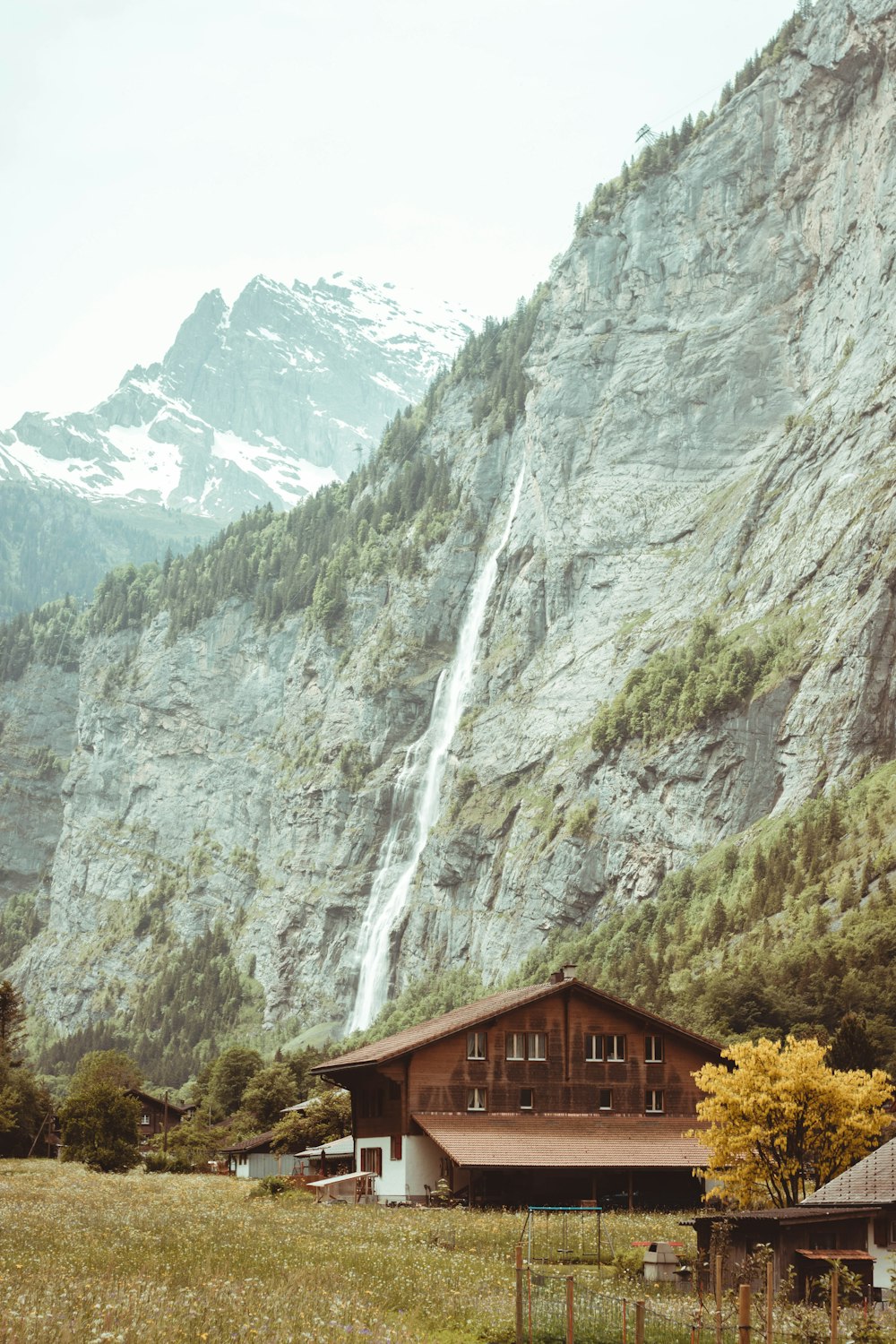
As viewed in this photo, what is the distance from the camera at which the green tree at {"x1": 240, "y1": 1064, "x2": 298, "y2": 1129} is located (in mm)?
101938

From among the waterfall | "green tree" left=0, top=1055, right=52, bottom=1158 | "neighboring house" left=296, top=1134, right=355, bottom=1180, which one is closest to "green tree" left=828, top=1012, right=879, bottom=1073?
"neighboring house" left=296, top=1134, right=355, bottom=1180

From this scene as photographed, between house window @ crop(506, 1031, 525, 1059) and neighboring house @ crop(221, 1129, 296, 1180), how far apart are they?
2339 cm

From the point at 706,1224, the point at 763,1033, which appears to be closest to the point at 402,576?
the point at 763,1033

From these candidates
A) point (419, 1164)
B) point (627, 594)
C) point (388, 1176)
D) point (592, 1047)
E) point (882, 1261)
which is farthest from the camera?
point (627, 594)

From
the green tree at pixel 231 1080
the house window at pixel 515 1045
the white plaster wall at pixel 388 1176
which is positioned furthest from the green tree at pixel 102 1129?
the green tree at pixel 231 1080

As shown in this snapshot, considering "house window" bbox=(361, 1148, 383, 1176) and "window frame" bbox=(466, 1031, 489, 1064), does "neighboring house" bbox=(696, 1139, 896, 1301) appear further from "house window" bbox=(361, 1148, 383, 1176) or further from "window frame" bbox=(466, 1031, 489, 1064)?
"house window" bbox=(361, 1148, 383, 1176)

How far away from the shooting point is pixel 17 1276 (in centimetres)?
2505

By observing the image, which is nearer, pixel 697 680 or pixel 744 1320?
pixel 744 1320

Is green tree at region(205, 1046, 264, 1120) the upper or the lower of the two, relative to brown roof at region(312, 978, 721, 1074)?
lower

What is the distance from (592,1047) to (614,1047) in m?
1.08

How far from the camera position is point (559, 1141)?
196 feet

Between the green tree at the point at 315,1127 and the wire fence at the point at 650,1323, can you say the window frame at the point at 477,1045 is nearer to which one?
the green tree at the point at 315,1127

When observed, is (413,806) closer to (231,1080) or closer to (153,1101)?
(231,1080)

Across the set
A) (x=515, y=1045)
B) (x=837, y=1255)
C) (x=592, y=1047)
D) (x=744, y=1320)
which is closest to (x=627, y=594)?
A: (x=592, y=1047)
